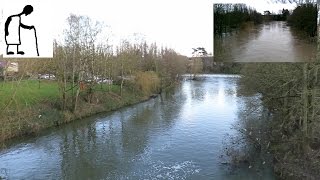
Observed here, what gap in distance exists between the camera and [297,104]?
1459cm

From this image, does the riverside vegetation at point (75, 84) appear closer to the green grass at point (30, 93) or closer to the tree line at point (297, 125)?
the green grass at point (30, 93)

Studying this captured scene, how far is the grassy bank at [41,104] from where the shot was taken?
→ 19.3m

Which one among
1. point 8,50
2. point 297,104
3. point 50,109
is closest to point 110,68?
point 50,109

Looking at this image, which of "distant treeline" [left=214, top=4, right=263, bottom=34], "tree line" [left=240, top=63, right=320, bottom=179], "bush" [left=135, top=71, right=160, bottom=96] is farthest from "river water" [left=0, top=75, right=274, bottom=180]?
"bush" [left=135, top=71, right=160, bottom=96]

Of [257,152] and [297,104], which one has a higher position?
[297,104]

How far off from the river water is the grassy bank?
947 mm

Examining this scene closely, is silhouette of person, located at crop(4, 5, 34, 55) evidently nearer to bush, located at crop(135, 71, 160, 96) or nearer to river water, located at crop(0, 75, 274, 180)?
river water, located at crop(0, 75, 274, 180)

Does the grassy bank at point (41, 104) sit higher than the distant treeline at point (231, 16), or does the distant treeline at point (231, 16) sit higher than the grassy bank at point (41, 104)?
the distant treeline at point (231, 16)

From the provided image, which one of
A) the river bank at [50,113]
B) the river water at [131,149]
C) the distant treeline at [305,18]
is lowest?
the river water at [131,149]

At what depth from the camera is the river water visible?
1574 cm

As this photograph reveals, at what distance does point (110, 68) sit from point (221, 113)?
1602cm

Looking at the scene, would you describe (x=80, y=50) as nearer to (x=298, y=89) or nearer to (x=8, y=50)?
(x=298, y=89)

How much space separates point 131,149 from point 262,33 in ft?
54.2

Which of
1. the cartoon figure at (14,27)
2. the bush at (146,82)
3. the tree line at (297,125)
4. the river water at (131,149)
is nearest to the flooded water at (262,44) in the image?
the cartoon figure at (14,27)
